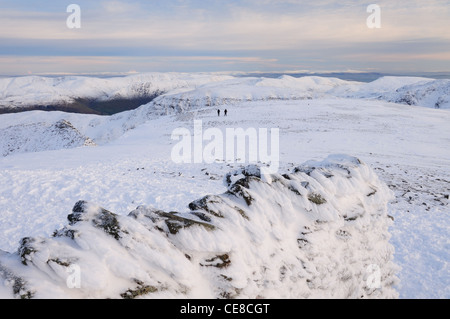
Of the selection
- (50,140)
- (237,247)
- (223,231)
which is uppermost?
(223,231)

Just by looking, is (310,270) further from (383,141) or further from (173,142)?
(383,141)

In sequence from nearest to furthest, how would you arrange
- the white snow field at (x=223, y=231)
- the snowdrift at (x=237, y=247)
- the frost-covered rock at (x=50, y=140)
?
1. the snowdrift at (x=237, y=247)
2. the white snow field at (x=223, y=231)
3. the frost-covered rock at (x=50, y=140)

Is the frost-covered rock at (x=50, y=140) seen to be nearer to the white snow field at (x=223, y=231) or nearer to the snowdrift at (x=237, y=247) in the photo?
the white snow field at (x=223, y=231)

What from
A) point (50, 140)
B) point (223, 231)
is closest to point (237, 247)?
point (223, 231)

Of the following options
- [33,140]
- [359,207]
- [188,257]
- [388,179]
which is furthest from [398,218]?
[33,140]

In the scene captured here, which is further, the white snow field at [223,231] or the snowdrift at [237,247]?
A: the white snow field at [223,231]

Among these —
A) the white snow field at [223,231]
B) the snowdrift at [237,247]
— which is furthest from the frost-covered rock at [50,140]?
the snowdrift at [237,247]

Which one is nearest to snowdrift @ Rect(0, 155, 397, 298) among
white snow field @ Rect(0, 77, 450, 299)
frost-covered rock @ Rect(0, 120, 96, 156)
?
white snow field @ Rect(0, 77, 450, 299)

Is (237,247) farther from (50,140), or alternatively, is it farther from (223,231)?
(50,140)
